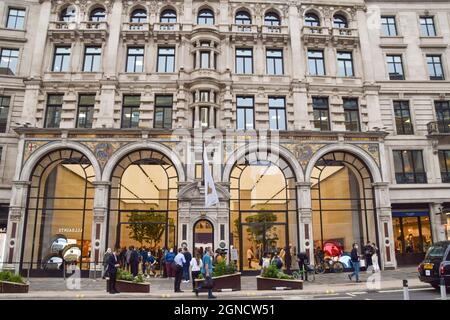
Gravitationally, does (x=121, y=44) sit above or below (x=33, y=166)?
above

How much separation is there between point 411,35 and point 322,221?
17768 mm

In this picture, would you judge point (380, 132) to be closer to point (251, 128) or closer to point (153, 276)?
point (251, 128)

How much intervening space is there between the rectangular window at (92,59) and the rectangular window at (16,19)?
584 centimetres

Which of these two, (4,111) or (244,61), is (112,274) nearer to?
(4,111)

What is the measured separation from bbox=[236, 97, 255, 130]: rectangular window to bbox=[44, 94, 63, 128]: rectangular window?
13.3 m

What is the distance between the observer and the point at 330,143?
26750 mm

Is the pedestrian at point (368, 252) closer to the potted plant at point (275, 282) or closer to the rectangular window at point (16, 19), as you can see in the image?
the potted plant at point (275, 282)

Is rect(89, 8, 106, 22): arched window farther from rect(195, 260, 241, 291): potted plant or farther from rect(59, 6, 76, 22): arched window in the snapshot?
rect(195, 260, 241, 291): potted plant

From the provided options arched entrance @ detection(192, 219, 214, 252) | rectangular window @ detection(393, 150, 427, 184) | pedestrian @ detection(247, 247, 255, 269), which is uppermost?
rectangular window @ detection(393, 150, 427, 184)

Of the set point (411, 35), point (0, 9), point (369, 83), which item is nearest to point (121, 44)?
point (0, 9)

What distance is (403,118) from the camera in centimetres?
2905

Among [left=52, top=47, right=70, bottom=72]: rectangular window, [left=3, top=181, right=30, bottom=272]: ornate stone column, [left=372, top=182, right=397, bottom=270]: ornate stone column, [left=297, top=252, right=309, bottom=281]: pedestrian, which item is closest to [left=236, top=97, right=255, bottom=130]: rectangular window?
[left=372, top=182, right=397, bottom=270]: ornate stone column

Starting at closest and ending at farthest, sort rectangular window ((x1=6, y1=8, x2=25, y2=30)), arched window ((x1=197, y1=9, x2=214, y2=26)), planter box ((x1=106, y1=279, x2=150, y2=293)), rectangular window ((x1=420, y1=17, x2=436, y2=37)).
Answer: planter box ((x1=106, y1=279, x2=150, y2=293))
rectangular window ((x1=6, y1=8, x2=25, y2=30))
arched window ((x1=197, y1=9, x2=214, y2=26))
rectangular window ((x1=420, y1=17, x2=436, y2=37))

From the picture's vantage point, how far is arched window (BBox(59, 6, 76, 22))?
29.2 m
